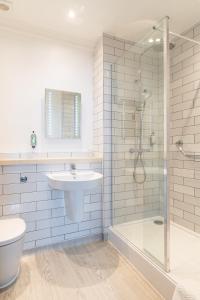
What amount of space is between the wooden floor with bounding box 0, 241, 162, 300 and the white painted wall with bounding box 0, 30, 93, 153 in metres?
1.16

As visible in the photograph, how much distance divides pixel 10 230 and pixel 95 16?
2.20 metres

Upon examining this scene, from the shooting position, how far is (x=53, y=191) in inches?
85.3

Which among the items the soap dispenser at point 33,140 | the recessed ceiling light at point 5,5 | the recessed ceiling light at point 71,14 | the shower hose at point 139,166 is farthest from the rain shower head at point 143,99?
the recessed ceiling light at point 5,5

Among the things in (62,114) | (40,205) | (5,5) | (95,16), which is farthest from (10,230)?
(95,16)

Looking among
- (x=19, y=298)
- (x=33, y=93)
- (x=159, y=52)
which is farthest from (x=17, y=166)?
(x=159, y=52)

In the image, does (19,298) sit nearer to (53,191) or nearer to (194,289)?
(53,191)

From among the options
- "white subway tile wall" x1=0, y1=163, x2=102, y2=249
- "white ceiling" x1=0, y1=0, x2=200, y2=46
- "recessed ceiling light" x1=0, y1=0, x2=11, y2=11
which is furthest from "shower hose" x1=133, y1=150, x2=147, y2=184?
"recessed ceiling light" x1=0, y1=0, x2=11, y2=11

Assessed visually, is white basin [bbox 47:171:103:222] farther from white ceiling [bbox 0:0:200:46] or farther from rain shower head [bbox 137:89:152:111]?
white ceiling [bbox 0:0:200:46]

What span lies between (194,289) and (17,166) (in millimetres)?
1773

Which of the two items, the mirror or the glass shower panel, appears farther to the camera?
the mirror

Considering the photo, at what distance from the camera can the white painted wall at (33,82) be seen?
2133 millimetres

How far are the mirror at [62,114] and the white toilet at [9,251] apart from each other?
3.56 ft

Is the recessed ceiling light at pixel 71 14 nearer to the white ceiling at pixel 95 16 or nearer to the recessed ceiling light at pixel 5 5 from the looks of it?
the white ceiling at pixel 95 16

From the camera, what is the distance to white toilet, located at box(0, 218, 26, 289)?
4.83 feet
